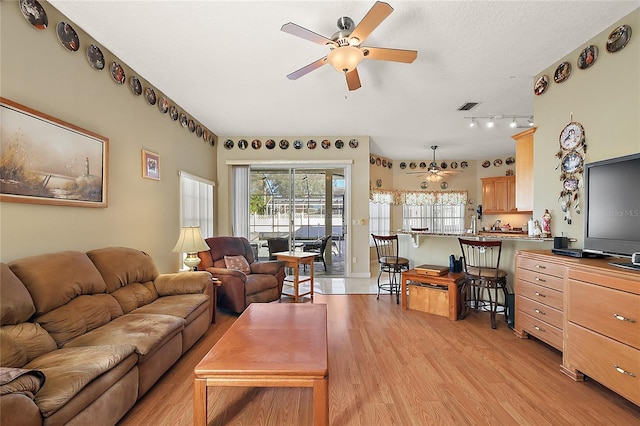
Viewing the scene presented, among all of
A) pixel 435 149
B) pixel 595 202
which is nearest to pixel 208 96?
pixel 595 202

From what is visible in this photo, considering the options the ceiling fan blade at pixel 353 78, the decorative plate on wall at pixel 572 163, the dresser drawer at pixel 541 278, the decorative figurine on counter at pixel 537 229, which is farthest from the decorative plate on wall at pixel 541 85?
the ceiling fan blade at pixel 353 78

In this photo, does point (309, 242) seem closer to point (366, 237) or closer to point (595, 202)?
point (366, 237)

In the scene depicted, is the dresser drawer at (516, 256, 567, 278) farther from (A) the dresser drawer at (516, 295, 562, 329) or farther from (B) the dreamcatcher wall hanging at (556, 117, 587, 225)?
(B) the dreamcatcher wall hanging at (556, 117, 587, 225)

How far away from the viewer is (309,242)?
6.17 m

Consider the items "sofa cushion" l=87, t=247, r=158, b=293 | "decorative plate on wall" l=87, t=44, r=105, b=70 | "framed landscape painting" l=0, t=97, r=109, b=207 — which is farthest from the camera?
"decorative plate on wall" l=87, t=44, r=105, b=70

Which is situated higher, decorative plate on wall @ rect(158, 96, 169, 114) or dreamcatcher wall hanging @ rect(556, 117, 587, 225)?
decorative plate on wall @ rect(158, 96, 169, 114)

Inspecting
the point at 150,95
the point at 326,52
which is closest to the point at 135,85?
the point at 150,95

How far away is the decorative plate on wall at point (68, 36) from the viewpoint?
2.26 metres

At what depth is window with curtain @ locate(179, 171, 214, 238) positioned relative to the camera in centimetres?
433


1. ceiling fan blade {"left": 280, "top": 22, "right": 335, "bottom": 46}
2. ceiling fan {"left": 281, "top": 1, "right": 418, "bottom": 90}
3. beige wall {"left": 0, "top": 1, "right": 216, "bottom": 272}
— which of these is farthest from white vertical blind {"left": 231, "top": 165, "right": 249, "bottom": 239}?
ceiling fan blade {"left": 280, "top": 22, "right": 335, "bottom": 46}

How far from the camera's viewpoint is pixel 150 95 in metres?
3.45

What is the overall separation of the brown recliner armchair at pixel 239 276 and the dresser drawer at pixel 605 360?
10.2 feet

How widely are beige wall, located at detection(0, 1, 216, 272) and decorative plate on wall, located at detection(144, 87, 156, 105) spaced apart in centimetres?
7

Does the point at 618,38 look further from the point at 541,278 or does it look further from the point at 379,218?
the point at 379,218
